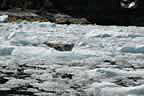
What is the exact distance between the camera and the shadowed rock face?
21.0m

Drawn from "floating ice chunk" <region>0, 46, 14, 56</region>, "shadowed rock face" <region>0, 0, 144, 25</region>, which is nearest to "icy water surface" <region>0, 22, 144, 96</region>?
"floating ice chunk" <region>0, 46, 14, 56</region>

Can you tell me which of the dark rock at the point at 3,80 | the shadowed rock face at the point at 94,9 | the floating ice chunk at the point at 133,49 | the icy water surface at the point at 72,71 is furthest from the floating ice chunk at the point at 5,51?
the shadowed rock face at the point at 94,9

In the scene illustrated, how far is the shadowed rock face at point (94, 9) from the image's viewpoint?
69.0 feet

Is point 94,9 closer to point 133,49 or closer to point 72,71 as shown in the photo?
point 133,49

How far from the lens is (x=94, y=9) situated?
23000mm

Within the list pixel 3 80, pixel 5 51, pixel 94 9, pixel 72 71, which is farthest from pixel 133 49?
pixel 94 9

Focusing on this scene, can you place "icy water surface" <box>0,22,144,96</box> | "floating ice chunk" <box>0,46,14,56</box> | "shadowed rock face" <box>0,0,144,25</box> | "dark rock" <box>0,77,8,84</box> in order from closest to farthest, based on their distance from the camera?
1. "icy water surface" <box>0,22,144,96</box>
2. "dark rock" <box>0,77,8,84</box>
3. "floating ice chunk" <box>0,46,14,56</box>
4. "shadowed rock face" <box>0,0,144,25</box>

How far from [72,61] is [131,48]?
1.52 metres

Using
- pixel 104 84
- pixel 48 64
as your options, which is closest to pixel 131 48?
pixel 48 64

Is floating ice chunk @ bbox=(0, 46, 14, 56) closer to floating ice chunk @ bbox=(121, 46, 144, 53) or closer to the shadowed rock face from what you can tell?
floating ice chunk @ bbox=(121, 46, 144, 53)

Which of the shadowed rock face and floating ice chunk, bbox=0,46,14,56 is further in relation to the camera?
the shadowed rock face

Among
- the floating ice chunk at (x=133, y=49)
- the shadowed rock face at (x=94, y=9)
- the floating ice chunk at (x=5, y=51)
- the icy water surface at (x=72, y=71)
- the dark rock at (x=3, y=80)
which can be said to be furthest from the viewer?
the shadowed rock face at (x=94, y=9)

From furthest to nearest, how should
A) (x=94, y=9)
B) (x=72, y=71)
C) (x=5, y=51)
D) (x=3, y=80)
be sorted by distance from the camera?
(x=94, y=9) < (x=5, y=51) < (x=72, y=71) < (x=3, y=80)

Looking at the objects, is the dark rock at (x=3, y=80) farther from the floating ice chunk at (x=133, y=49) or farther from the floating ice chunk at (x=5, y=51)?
the floating ice chunk at (x=133, y=49)
